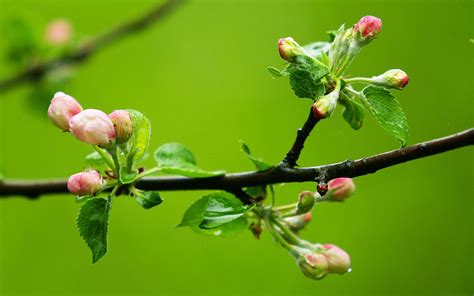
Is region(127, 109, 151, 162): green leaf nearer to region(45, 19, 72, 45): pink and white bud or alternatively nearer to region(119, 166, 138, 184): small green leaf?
region(119, 166, 138, 184): small green leaf

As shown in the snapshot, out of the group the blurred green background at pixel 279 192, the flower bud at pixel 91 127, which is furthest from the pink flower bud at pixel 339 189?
the blurred green background at pixel 279 192

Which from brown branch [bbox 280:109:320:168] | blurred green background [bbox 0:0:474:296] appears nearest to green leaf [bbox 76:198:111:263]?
brown branch [bbox 280:109:320:168]

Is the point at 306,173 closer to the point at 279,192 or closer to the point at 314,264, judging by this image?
the point at 314,264

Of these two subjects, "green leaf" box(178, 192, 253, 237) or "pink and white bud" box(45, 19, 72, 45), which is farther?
"pink and white bud" box(45, 19, 72, 45)

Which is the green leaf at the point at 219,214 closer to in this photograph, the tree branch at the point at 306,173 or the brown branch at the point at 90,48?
the tree branch at the point at 306,173

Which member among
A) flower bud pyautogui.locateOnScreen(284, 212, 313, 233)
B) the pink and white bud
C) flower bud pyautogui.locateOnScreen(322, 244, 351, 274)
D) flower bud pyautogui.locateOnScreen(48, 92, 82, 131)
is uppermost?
the pink and white bud

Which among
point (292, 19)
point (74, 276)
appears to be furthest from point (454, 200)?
point (74, 276)

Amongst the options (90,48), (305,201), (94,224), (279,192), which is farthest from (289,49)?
(279,192)
